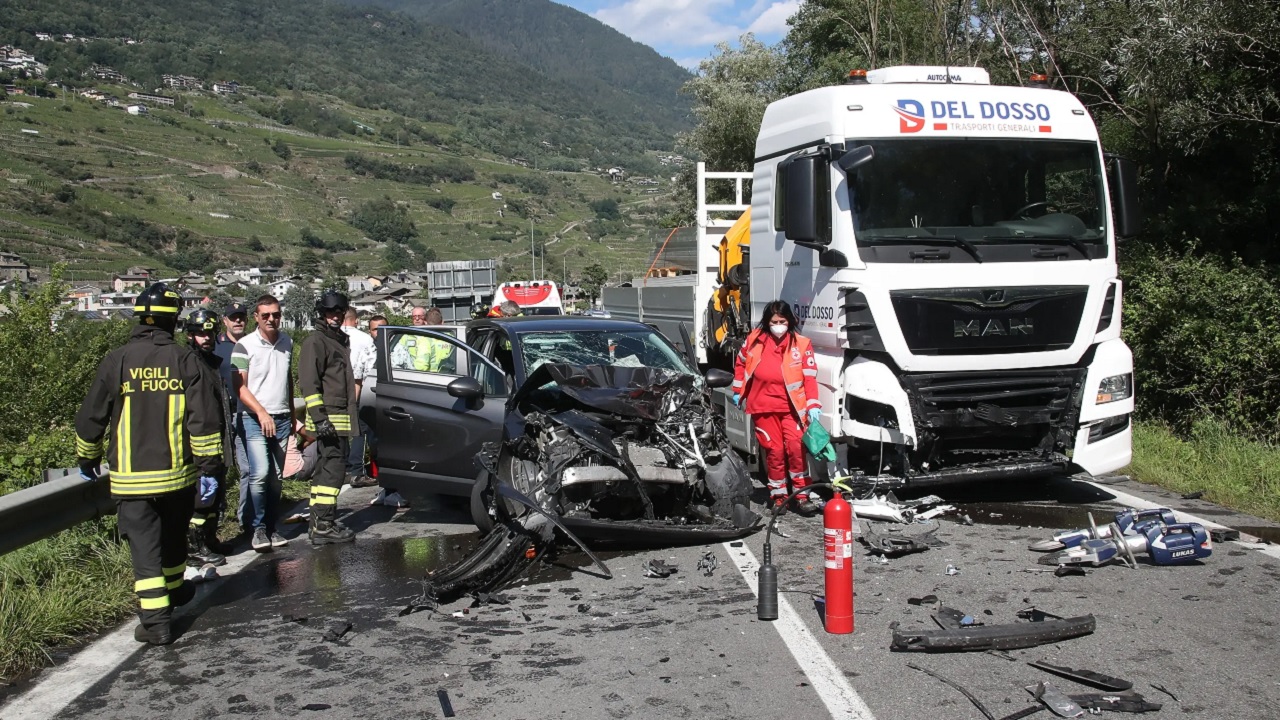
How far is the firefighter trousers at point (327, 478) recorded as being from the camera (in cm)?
787

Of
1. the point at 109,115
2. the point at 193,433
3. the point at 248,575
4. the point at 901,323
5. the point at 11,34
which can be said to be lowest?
the point at 248,575

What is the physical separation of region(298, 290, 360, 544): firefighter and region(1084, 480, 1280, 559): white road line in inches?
234

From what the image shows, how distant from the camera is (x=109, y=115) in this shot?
111062 millimetres

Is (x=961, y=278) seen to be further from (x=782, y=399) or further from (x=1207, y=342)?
(x=1207, y=342)

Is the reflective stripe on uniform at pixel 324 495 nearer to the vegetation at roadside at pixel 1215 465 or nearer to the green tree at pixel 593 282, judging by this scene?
the vegetation at roadside at pixel 1215 465

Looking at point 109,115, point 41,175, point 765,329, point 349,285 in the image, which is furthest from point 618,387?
point 109,115

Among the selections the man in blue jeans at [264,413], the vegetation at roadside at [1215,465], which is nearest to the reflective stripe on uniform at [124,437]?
the man in blue jeans at [264,413]

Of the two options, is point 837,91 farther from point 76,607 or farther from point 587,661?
A: point 76,607

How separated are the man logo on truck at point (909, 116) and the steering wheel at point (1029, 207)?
100cm

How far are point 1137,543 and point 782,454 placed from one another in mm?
2749

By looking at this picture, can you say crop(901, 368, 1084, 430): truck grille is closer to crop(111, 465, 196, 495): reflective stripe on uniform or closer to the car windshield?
the car windshield

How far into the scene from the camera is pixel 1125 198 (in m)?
8.18

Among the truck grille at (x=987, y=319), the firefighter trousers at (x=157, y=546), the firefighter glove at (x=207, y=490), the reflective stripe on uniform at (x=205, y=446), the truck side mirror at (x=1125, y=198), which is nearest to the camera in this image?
the firefighter trousers at (x=157, y=546)

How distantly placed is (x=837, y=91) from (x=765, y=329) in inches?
74.8
